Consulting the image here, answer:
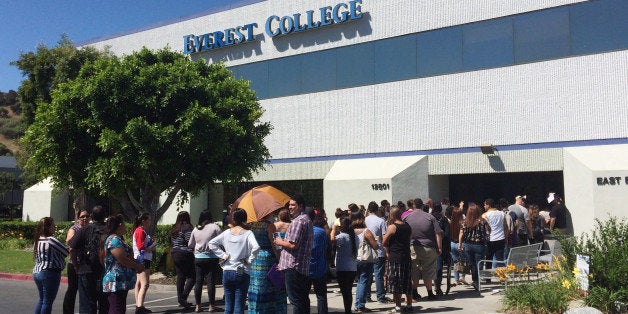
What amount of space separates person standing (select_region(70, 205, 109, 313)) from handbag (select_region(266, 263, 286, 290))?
2.30 metres

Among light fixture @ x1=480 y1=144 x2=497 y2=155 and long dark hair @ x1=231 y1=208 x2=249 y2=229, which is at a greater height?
light fixture @ x1=480 y1=144 x2=497 y2=155

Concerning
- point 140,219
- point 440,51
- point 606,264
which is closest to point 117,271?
point 140,219

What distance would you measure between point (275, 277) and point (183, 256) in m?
4.00

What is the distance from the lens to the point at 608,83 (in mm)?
18266

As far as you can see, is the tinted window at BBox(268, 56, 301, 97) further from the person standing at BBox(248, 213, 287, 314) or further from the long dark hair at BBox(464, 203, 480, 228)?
the person standing at BBox(248, 213, 287, 314)

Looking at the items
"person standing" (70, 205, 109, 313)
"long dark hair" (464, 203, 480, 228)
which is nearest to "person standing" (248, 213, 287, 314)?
"person standing" (70, 205, 109, 313)

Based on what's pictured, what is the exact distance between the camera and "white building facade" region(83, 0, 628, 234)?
18.3 meters

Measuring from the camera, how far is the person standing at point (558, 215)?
1730 cm

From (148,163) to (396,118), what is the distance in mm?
9482

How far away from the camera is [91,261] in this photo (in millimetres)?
8203

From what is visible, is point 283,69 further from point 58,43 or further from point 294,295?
point 294,295

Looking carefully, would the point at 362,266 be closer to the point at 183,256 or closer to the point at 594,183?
the point at 183,256

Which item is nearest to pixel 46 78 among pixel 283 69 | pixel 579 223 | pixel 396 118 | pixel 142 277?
pixel 283 69

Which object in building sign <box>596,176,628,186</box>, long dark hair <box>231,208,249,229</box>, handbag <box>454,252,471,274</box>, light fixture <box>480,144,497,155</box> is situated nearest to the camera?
long dark hair <box>231,208,249,229</box>
